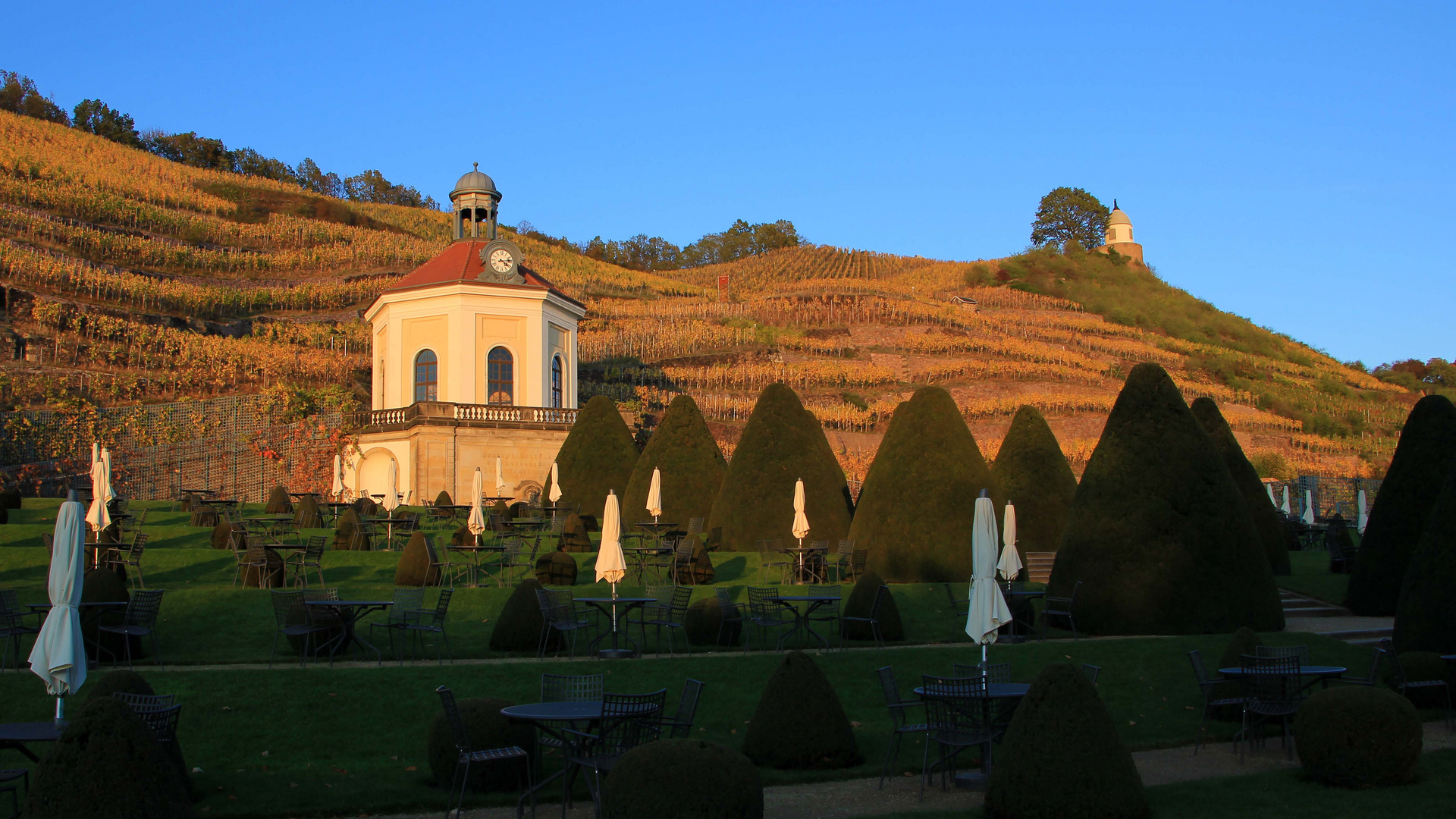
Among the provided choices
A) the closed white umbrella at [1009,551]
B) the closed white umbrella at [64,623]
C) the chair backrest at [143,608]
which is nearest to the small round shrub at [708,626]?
the closed white umbrella at [1009,551]

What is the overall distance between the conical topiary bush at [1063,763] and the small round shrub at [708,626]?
24.8 ft

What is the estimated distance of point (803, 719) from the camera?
986 centimetres

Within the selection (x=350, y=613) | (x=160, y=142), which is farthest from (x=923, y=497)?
(x=160, y=142)

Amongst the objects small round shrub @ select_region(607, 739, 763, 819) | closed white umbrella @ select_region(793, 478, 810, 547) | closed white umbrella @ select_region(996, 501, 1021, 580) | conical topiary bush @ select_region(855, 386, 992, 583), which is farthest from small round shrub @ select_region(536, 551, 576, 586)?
small round shrub @ select_region(607, 739, 763, 819)

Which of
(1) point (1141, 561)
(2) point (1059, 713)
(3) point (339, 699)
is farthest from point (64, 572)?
(1) point (1141, 561)

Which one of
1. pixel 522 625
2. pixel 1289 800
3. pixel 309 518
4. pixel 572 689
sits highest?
pixel 309 518

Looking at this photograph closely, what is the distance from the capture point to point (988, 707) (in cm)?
934

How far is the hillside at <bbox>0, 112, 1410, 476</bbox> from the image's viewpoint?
5122cm

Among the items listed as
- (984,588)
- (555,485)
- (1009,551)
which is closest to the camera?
(984,588)

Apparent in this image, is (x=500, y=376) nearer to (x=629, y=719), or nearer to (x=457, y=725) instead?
(x=457, y=725)

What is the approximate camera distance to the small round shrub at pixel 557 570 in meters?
18.6

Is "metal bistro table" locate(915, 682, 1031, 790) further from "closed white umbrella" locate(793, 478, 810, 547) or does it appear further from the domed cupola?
the domed cupola

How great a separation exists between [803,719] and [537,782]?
2410 millimetres

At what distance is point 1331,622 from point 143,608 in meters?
17.5
